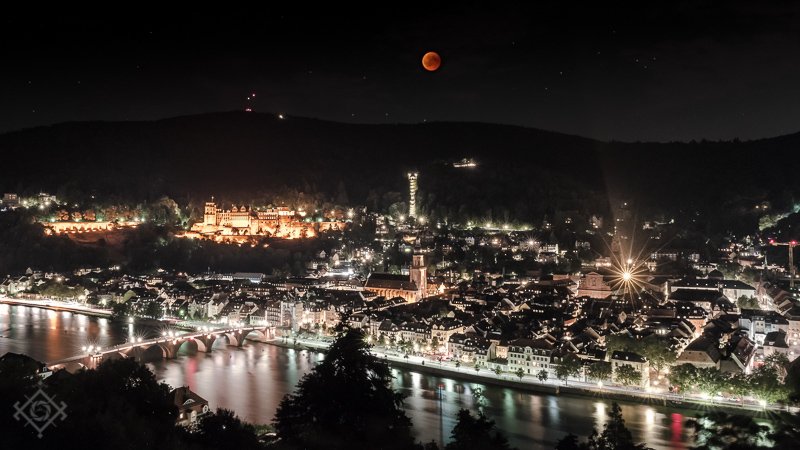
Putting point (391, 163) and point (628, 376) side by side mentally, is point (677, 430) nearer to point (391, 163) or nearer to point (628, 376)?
point (628, 376)

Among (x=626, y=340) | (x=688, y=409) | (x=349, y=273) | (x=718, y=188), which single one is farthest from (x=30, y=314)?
(x=718, y=188)

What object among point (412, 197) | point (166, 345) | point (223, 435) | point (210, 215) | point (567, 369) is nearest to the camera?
point (223, 435)

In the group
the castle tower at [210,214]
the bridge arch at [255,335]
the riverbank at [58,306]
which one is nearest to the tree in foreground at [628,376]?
the bridge arch at [255,335]

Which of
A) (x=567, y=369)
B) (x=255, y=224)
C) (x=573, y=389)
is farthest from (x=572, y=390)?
(x=255, y=224)

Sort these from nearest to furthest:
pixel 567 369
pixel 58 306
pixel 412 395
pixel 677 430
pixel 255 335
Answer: pixel 677 430 → pixel 412 395 → pixel 567 369 → pixel 255 335 → pixel 58 306

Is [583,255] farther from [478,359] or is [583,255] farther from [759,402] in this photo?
[759,402]

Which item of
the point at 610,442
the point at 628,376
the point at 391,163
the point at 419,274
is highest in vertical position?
the point at 391,163
